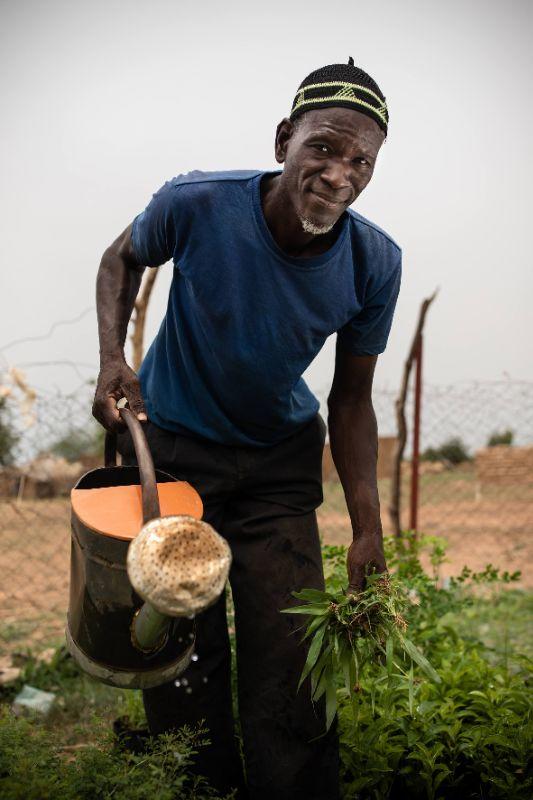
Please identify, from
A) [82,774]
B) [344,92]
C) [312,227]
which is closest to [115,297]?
[312,227]

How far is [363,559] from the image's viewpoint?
252cm

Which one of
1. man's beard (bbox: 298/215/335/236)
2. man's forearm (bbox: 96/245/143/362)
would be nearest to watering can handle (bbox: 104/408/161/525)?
man's forearm (bbox: 96/245/143/362)

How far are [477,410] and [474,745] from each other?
201 inches

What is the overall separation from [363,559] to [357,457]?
0.33 meters

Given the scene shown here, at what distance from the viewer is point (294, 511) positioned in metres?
2.62

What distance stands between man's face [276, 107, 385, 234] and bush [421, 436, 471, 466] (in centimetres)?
1084

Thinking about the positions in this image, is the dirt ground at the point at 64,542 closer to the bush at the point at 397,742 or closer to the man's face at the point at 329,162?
the bush at the point at 397,742

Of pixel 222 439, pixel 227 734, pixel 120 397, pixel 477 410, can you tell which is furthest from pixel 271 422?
pixel 477 410

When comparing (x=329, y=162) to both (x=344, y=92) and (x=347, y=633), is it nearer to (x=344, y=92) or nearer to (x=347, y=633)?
(x=344, y=92)

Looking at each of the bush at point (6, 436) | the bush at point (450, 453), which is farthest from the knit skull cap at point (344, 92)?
the bush at point (450, 453)

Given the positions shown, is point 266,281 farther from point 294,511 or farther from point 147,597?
point 147,597

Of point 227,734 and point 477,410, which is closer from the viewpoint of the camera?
point 227,734

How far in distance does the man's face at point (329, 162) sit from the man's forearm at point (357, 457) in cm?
65

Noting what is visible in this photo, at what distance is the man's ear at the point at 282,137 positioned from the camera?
7.88 feet
